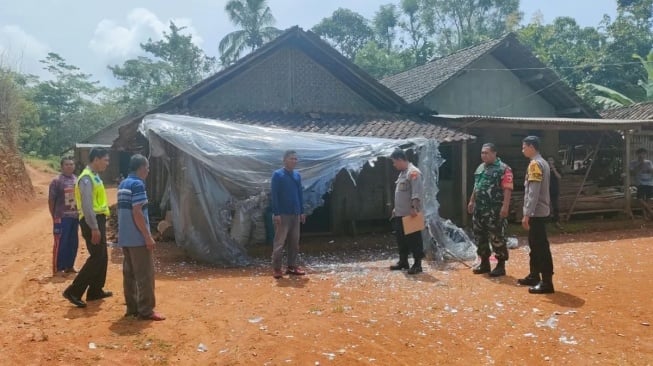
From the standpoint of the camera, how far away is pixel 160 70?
37375 mm

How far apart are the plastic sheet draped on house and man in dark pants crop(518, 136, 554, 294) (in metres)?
2.09

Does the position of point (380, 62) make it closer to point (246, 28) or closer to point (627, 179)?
point (246, 28)

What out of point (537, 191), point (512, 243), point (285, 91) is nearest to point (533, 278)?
point (537, 191)

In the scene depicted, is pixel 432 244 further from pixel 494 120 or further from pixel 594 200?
pixel 594 200

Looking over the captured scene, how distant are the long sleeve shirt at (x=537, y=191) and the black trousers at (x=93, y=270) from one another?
4611 mm

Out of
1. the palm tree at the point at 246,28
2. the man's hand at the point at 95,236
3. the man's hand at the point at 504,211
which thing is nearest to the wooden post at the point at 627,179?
the man's hand at the point at 504,211

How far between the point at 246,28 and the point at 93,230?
30.4 metres

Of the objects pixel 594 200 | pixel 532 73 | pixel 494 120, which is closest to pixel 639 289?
pixel 494 120

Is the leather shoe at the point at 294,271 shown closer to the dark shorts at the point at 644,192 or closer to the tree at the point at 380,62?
the dark shorts at the point at 644,192

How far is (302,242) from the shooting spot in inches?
362

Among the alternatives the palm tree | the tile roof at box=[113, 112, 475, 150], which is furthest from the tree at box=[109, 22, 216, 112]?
the tile roof at box=[113, 112, 475, 150]

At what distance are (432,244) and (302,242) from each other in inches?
99.2

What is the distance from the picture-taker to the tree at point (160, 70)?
37.3m

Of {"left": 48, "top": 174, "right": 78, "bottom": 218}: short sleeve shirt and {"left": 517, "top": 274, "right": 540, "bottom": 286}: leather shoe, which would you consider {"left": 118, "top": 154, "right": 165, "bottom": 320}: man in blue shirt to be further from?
{"left": 517, "top": 274, "right": 540, "bottom": 286}: leather shoe
